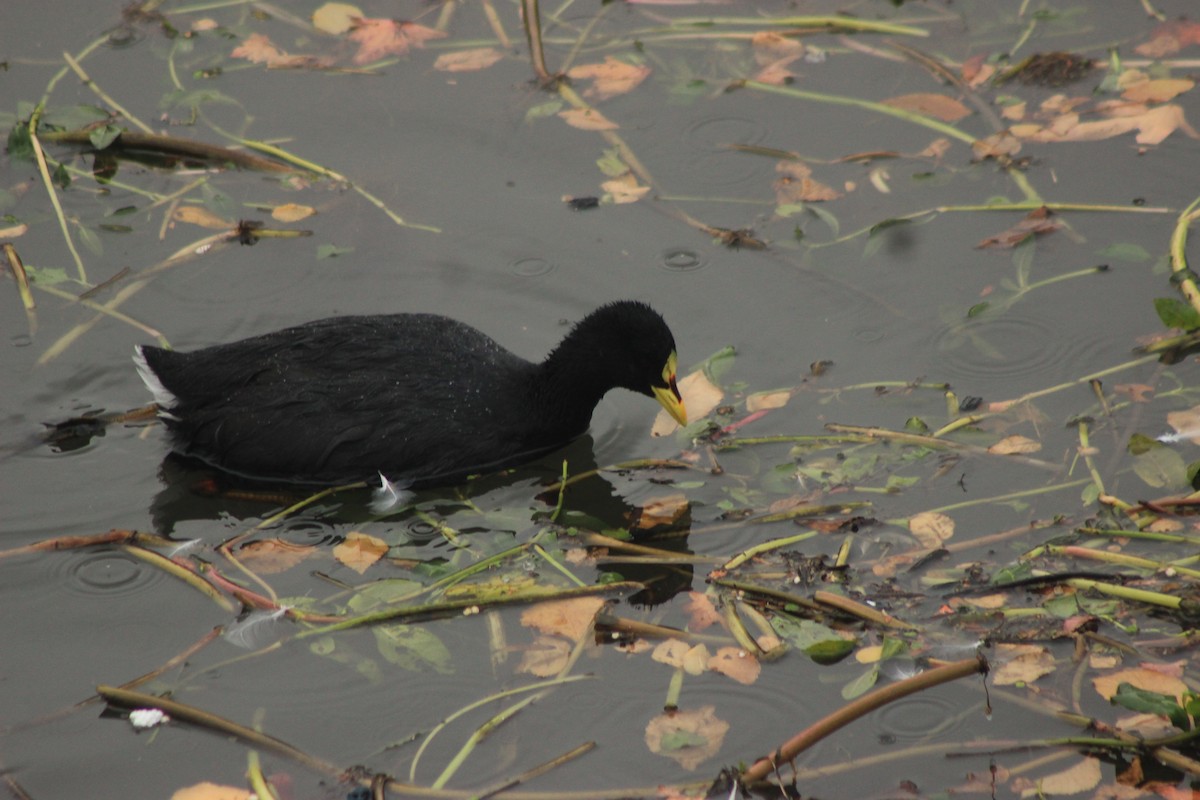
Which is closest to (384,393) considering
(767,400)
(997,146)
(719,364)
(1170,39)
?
(719,364)

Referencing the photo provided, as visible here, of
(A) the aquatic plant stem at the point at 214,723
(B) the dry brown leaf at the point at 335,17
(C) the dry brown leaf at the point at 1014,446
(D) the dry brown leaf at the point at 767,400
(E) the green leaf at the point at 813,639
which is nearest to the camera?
(A) the aquatic plant stem at the point at 214,723

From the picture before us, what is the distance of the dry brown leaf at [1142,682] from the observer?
4570 millimetres

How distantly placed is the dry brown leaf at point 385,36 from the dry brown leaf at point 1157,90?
385cm

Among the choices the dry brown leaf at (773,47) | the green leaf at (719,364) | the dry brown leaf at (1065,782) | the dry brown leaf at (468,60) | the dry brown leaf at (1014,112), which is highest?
the dry brown leaf at (468,60)

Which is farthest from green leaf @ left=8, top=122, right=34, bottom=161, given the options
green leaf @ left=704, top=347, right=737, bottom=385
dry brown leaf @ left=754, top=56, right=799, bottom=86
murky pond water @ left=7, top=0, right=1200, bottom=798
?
dry brown leaf @ left=754, top=56, right=799, bottom=86

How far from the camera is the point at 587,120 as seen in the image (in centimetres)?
787

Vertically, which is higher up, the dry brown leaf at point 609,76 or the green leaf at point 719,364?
the dry brown leaf at point 609,76

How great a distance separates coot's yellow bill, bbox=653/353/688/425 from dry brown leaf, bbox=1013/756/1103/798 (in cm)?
215

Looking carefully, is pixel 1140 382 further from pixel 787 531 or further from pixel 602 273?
pixel 602 273

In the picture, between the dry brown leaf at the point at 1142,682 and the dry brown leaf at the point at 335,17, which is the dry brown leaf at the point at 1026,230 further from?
the dry brown leaf at the point at 335,17

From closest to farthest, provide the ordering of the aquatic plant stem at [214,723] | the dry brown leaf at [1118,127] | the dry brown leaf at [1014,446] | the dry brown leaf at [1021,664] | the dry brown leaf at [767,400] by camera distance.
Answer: the aquatic plant stem at [214,723] → the dry brown leaf at [1021,664] → the dry brown leaf at [1014,446] → the dry brown leaf at [767,400] → the dry brown leaf at [1118,127]

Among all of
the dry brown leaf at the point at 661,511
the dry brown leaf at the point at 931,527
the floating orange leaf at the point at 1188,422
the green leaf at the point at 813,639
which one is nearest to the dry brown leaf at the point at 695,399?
the dry brown leaf at the point at 661,511

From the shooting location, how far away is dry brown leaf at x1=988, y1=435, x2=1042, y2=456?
5.78 m

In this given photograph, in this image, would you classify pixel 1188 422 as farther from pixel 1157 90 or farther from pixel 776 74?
pixel 776 74
